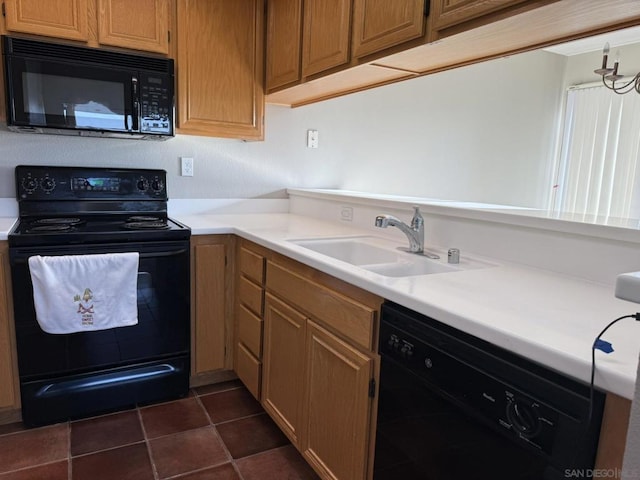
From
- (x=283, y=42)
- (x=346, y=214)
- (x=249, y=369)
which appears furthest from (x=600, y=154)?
(x=249, y=369)

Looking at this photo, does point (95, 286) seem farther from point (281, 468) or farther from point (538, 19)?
point (538, 19)

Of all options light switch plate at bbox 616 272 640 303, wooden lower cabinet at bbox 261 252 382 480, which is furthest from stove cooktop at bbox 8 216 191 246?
light switch plate at bbox 616 272 640 303

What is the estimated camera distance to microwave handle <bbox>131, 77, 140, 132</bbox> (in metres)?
2.17

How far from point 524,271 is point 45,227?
1.97 metres

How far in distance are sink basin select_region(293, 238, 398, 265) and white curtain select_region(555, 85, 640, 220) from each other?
307 cm

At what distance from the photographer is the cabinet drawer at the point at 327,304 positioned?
1.31m

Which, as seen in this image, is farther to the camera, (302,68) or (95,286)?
(302,68)

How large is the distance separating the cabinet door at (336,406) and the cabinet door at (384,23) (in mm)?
1064

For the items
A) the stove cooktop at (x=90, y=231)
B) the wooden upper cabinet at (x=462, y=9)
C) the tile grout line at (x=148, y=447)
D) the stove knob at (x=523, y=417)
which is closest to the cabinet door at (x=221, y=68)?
the stove cooktop at (x=90, y=231)

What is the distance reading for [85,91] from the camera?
6.84ft

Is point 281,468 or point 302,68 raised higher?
point 302,68

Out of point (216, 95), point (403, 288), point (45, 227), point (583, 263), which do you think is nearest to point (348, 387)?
point (403, 288)

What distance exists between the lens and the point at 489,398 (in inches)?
35.5

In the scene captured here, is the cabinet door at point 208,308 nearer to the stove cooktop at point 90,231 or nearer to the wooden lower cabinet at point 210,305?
the wooden lower cabinet at point 210,305
